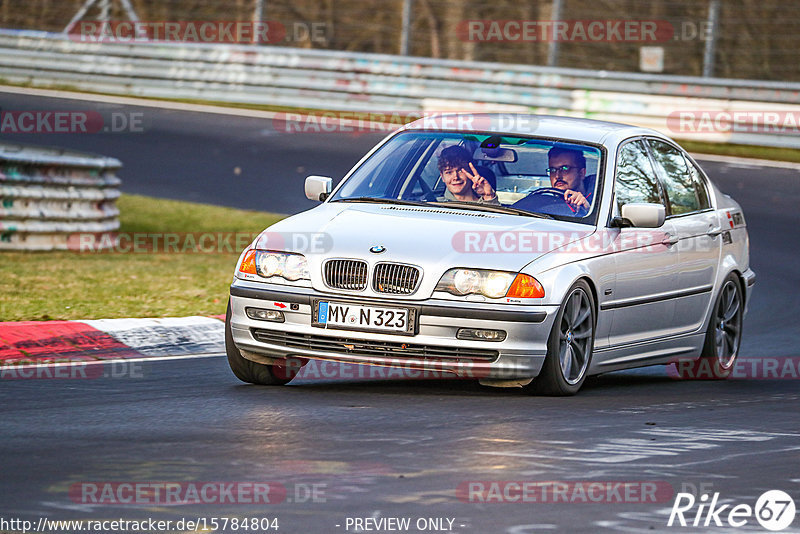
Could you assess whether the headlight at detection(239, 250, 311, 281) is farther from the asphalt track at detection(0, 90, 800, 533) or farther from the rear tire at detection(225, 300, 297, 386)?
the asphalt track at detection(0, 90, 800, 533)

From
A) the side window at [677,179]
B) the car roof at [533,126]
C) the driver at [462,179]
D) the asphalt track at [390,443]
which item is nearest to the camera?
the asphalt track at [390,443]

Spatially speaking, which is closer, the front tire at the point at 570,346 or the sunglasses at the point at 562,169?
the front tire at the point at 570,346

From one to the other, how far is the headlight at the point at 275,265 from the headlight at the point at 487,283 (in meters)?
0.74

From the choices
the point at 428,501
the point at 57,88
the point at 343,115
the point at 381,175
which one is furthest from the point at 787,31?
the point at 428,501

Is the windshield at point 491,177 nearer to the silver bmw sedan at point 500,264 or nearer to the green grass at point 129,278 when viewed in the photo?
the silver bmw sedan at point 500,264

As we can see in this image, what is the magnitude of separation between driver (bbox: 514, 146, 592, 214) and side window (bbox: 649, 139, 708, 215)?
0.91 metres

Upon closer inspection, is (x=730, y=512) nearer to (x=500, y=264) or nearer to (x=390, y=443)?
(x=390, y=443)

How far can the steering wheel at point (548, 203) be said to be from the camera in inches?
333

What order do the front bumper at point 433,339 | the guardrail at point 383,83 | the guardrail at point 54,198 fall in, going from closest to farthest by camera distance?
1. the front bumper at point 433,339
2. the guardrail at point 54,198
3. the guardrail at point 383,83

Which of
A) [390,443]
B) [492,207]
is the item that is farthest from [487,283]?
[390,443]

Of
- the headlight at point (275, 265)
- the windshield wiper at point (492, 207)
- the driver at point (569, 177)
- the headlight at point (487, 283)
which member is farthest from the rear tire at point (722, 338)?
the headlight at point (275, 265)

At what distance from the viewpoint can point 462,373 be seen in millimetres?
7664

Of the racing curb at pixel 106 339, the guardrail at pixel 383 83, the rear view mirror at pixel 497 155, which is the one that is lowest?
the racing curb at pixel 106 339

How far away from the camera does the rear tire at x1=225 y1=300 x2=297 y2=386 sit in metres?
8.12
